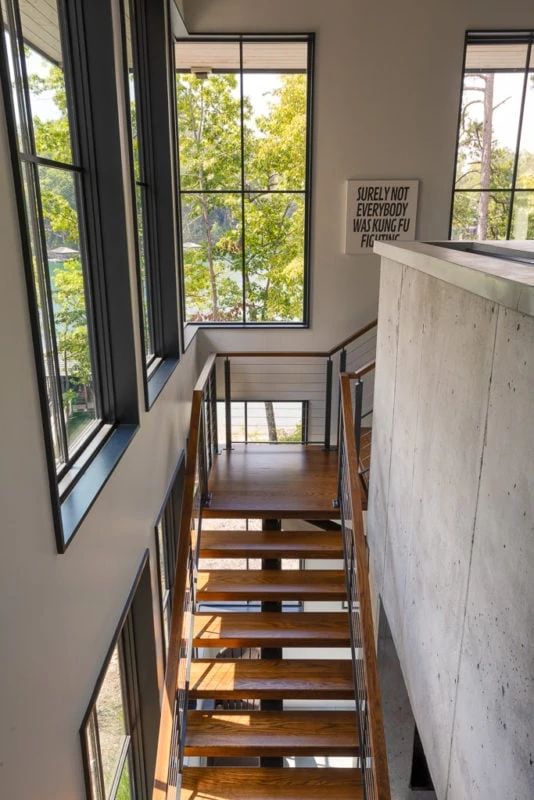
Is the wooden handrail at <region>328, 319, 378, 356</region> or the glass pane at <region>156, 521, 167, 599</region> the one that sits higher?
the wooden handrail at <region>328, 319, 378, 356</region>

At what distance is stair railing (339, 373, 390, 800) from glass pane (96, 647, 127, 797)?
138 centimetres

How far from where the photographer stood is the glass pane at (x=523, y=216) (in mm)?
6809

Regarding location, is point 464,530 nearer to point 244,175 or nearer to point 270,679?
point 270,679

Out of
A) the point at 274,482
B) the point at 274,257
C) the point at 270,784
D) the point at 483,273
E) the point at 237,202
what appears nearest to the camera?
the point at 483,273

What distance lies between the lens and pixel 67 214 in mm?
2951

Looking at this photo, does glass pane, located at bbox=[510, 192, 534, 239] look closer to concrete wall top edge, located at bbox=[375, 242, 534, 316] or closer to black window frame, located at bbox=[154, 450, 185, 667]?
concrete wall top edge, located at bbox=[375, 242, 534, 316]

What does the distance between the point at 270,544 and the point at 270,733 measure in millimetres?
1414

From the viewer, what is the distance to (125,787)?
369 cm

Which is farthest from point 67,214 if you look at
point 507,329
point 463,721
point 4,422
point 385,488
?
point 463,721

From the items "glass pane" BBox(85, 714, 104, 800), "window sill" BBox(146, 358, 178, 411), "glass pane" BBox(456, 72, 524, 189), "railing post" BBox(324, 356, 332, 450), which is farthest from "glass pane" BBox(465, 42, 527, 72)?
"glass pane" BBox(85, 714, 104, 800)

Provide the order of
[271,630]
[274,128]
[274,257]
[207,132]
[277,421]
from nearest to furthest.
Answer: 1. [271,630]
2. [274,128]
3. [207,132]
4. [274,257]
5. [277,421]

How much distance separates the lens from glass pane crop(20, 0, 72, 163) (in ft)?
8.01

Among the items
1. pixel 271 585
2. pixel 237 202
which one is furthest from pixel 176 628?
pixel 237 202

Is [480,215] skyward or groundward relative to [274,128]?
groundward
